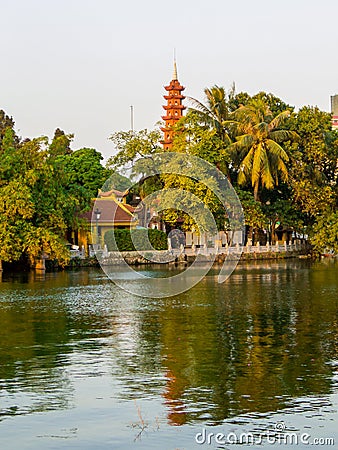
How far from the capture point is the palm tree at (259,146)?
50094mm

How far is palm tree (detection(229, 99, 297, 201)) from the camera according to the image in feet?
164

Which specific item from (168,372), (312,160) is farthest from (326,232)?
(168,372)

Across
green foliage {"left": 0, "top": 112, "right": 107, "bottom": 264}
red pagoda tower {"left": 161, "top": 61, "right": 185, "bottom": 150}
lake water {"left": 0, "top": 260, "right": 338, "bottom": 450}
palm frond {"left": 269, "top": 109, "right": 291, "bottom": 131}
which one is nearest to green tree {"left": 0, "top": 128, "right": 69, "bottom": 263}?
green foliage {"left": 0, "top": 112, "right": 107, "bottom": 264}

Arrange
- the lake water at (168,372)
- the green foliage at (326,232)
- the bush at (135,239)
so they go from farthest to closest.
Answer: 1. the green foliage at (326,232)
2. the bush at (135,239)
3. the lake water at (168,372)

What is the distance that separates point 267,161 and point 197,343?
3174cm

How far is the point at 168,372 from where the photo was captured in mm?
16062

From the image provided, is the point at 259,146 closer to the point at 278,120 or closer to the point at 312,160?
the point at 278,120

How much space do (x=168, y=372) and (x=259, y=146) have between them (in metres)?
35.3

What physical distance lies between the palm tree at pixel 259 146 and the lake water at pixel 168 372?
21.6 meters

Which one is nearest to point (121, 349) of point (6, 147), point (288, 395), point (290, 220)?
point (288, 395)

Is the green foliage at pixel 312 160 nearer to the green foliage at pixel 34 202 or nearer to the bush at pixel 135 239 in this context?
the bush at pixel 135 239

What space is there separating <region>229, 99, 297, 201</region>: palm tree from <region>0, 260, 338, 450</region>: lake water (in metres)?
21.6

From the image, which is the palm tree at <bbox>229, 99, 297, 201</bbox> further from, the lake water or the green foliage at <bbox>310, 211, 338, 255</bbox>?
the lake water

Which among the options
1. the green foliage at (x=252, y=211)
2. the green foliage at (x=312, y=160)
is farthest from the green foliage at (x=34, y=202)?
the green foliage at (x=312, y=160)
